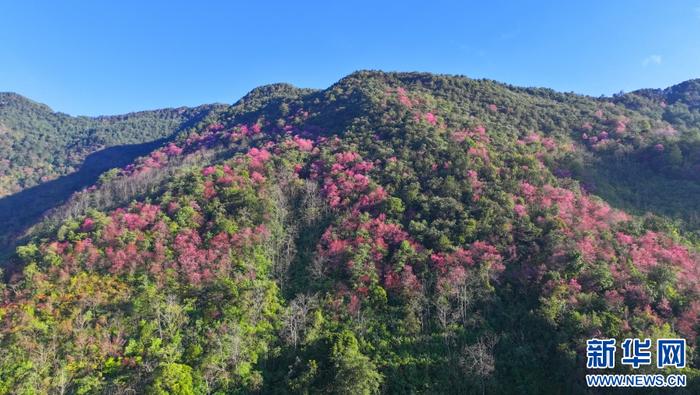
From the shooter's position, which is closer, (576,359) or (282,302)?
(576,359)

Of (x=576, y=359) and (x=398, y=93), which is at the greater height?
(x=398, y=93)

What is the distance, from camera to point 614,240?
1511 inches

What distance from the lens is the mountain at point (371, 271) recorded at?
28859mm

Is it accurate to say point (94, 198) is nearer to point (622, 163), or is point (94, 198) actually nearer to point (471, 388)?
point (471, 388)

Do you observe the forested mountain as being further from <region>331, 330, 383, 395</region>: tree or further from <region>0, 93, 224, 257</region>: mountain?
<region>331, 330, 383, 395</region>: tree

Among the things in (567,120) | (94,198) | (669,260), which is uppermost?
(567,120)

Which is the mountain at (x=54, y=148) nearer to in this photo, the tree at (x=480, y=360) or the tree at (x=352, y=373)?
the tree at (x=352, y=373)

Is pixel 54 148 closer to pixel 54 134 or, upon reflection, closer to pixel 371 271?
pixel 54 134

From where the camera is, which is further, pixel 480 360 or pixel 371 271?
pixel 371 271

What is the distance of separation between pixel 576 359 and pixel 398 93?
64.8 meters

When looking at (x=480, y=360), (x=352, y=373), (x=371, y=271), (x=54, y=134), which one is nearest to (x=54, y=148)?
(x=54, y=134)

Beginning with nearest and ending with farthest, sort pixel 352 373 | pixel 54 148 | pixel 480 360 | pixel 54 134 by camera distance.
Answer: pixel 352 373 < pixel 480 360 < pixel 54 148 < pixel 54 134

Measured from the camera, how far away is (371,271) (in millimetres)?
38062

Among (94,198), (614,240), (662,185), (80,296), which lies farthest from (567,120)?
(94,198)
